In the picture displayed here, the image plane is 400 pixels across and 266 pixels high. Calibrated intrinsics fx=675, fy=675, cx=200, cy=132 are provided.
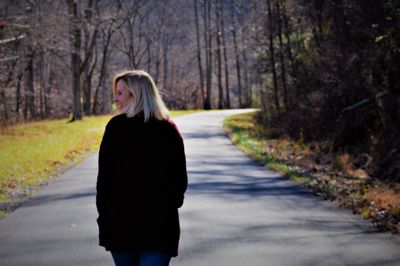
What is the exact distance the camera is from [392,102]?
19.7 metres

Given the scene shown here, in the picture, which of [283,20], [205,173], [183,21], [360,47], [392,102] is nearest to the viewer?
[205,173]

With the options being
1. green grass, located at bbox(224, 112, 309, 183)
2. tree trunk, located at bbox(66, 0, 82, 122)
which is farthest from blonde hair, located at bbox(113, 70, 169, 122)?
tree trunk, located at bbox(66, 0, 82, 122)

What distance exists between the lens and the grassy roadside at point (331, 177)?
1034cm

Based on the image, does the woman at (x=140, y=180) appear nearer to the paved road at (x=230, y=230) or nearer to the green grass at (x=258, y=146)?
the paved road at (x=230, y=230)

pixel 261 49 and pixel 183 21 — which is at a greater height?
pixel 183 21

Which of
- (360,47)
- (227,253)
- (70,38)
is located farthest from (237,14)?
(227,253)

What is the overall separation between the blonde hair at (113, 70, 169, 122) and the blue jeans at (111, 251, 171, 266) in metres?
0.80

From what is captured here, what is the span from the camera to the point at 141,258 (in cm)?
400

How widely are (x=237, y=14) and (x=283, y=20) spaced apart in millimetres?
39051

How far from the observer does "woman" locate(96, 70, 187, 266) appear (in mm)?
3986

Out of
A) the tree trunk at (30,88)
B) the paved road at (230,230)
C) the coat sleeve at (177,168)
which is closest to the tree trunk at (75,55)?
the tree trunk at (30,88)

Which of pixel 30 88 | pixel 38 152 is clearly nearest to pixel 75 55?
pixel 30 88

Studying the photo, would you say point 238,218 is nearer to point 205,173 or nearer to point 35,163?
point 205,173

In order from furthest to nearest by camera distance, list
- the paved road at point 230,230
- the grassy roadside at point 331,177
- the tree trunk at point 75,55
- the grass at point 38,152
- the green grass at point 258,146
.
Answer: the tree trunk at point 75,55
the green grass at point 258,146
the grass at point 38,152
the grassy roadside at point 331,177
the paved road at point 230,230
